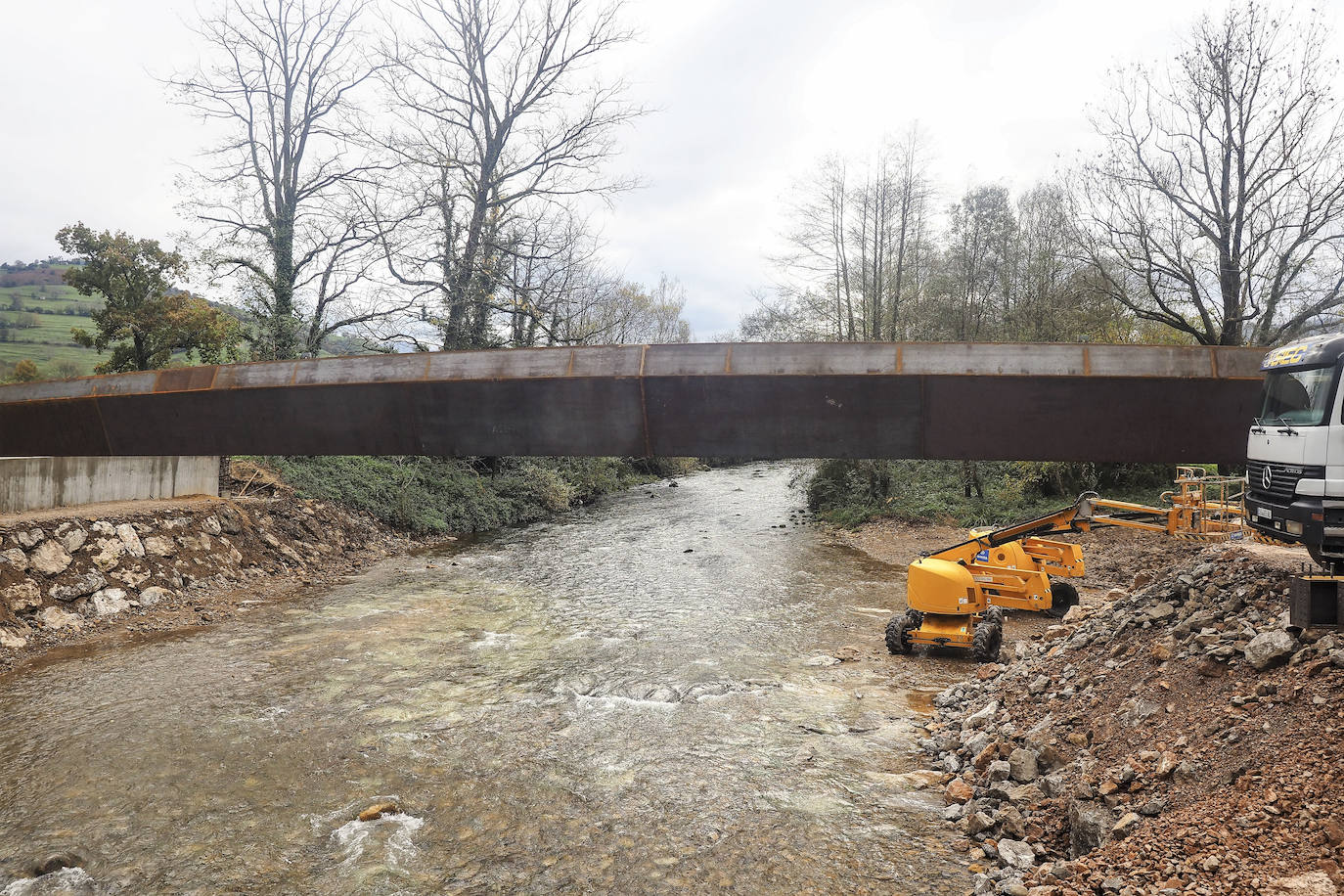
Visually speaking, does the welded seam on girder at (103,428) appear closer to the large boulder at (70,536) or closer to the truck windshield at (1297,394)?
the large boulder at (70,536)

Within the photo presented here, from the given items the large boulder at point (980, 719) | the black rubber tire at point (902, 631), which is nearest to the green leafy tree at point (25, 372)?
the black rubber tire at point (902, 631)

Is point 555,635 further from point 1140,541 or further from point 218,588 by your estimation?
point 1140,541

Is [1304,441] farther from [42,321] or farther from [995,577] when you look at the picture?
[42,321]

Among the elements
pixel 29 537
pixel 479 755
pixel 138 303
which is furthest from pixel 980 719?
pixel 138 303

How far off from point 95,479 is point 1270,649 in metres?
18.7

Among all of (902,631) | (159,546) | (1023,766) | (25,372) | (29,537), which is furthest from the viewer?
(25,372)

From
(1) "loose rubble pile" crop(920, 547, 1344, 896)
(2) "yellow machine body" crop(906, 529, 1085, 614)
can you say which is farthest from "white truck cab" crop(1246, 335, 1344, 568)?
(2) "yellow machine body" crop(906, 529, 1085, 614)

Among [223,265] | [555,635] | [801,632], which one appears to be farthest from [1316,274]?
[223,265]

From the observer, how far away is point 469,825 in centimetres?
632

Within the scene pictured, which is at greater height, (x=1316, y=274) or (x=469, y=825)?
(x=1316, y=274)

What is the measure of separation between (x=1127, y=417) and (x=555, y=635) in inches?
368

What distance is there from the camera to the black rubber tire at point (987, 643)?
425 inches

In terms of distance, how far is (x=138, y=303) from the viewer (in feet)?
82.4

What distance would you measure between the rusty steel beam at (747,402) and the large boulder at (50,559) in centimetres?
538
